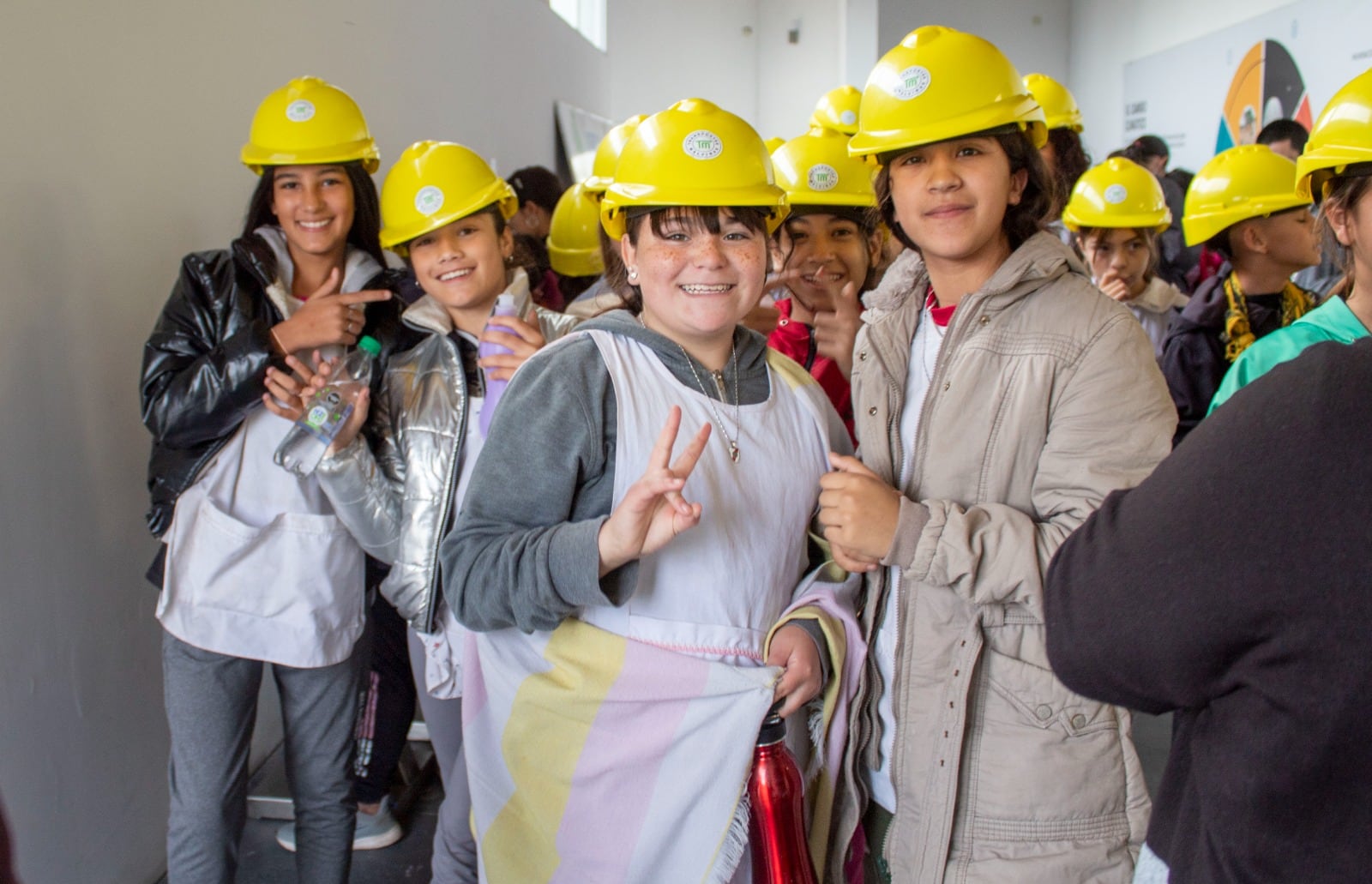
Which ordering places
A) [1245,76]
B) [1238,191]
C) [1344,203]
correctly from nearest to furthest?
1. [1344,203]
2. [1238,191]
3. [1245,76]

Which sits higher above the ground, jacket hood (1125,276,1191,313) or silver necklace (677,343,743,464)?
jacket hood (1125,276,1191,313)

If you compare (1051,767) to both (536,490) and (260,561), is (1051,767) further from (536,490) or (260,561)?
(260,561)

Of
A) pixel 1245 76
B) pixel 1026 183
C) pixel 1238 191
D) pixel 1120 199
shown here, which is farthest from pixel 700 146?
pixel 1245 76

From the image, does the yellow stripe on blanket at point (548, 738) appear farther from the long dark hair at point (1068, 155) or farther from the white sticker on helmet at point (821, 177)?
the long dark hair at point (1068, 155)

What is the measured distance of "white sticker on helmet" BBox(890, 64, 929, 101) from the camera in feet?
5.28

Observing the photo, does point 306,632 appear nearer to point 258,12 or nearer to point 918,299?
point 918,299

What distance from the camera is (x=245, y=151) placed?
2504 mm

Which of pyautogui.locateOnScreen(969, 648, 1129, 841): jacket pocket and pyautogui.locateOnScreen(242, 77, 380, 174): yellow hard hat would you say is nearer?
pyautogui.locateOnScreen(969, 648, 1129, 841): jacket pocket

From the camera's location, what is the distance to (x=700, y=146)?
64.1 inches

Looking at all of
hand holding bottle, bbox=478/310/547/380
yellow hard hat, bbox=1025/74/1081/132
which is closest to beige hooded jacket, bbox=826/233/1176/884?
hand holding bottle, bbox=478/310/547/380

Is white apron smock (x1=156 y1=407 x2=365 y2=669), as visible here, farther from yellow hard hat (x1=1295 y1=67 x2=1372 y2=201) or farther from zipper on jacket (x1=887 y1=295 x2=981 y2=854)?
yellow hard hat (x1=1295 y1=67 x2=1372 y2=201)

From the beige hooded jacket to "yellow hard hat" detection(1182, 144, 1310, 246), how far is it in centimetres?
178

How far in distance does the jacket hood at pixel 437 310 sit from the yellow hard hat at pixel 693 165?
0.79 m

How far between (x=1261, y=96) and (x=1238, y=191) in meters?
6.81
